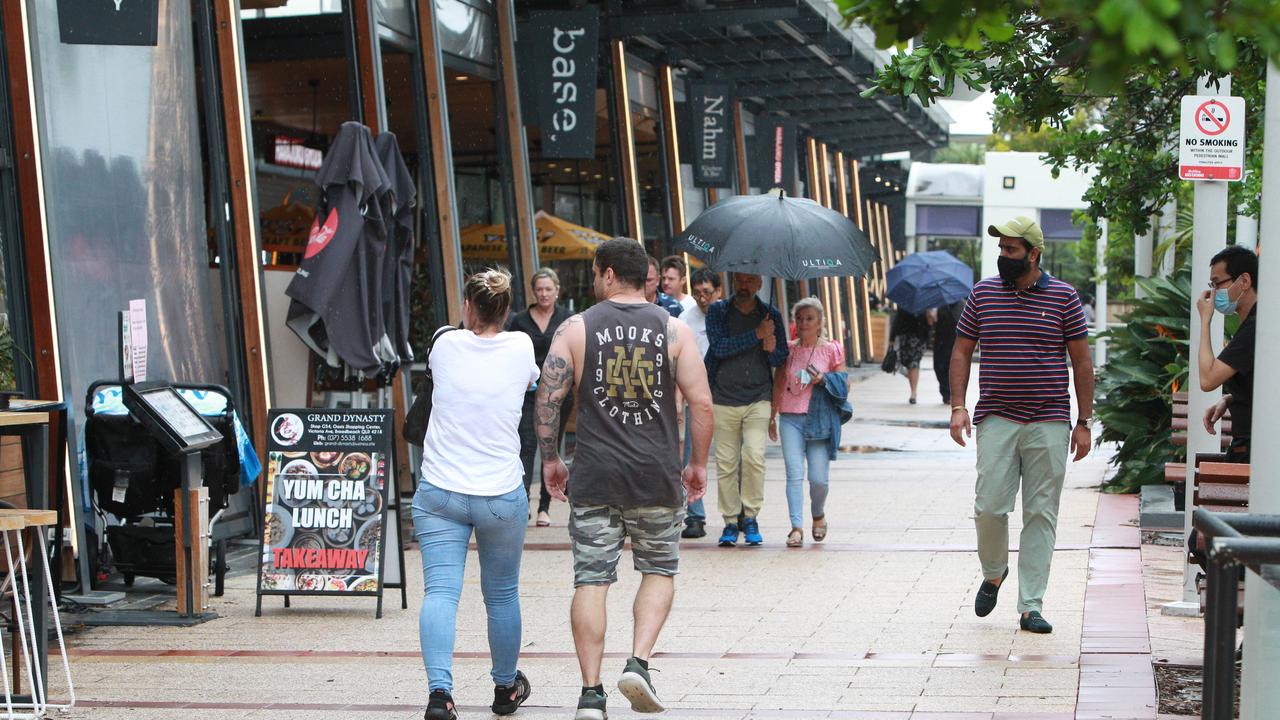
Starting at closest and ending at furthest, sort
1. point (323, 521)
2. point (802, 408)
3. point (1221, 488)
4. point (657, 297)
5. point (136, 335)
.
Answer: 1. point (1221, 488)
2. point (323, 521)
3. point (136, 335)
4. point (802, 408)
5. point (657, 297)

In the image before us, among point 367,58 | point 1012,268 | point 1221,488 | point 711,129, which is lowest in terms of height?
point 1221,488

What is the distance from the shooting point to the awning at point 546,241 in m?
16.8

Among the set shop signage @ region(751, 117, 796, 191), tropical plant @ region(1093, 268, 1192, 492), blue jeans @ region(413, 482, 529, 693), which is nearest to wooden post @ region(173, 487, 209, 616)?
blue jeans @ region(413, 482, 529, 693)

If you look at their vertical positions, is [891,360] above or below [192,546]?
below

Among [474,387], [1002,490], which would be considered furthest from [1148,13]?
[1002,490]

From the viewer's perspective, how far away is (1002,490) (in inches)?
284

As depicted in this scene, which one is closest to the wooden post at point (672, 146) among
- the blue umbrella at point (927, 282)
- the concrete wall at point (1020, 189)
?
the blue umbrella at point (927, 282)

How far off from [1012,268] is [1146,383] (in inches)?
218

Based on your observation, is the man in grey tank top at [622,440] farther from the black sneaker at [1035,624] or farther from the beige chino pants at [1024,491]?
the black sneaker at [1035,624]

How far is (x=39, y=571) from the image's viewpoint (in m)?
5.85

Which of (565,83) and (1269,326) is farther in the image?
(565,83)

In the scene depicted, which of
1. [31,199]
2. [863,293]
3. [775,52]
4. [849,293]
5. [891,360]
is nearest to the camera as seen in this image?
[31,199]

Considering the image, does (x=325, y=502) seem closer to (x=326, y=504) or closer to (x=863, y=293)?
(x=326, y=504)

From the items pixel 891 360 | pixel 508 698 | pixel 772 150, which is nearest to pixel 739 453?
pixel 508 698
